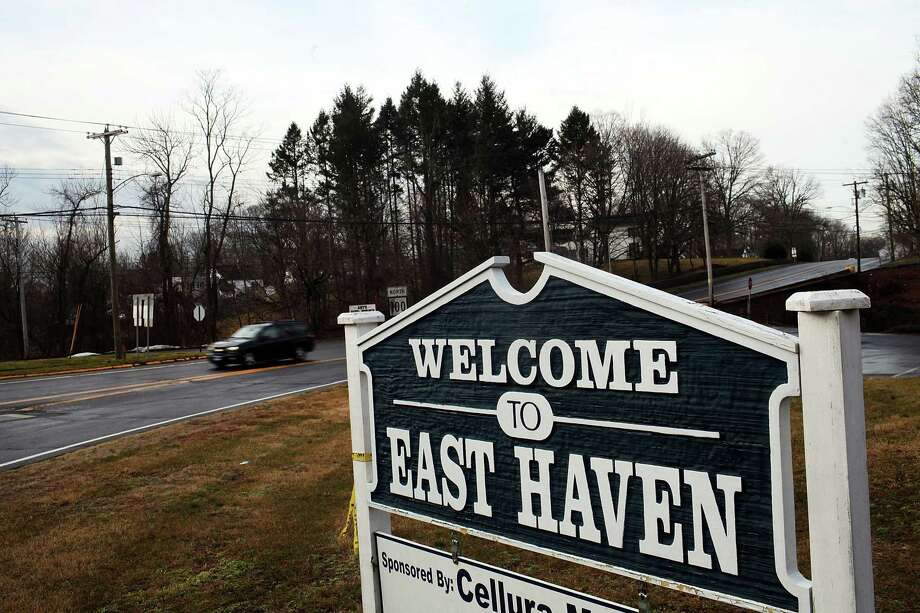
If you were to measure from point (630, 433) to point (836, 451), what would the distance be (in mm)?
647

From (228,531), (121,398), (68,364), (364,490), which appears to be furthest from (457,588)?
(68,364)

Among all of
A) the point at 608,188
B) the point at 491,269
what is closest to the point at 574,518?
the point at 491,269

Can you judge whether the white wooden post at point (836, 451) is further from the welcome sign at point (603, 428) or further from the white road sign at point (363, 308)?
the white road sign at point (363, 308)

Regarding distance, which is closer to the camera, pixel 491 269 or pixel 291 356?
pixel 491 269

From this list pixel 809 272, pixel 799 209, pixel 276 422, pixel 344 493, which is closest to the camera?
pixel 344 493

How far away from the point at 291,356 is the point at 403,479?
2216 centimetres

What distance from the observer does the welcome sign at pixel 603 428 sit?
2074mm

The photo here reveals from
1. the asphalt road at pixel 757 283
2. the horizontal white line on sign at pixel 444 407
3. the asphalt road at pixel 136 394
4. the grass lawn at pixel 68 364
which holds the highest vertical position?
the asphalt road at pixel 757 283

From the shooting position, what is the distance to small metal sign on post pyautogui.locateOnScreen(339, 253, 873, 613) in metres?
1.98

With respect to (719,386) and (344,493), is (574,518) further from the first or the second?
(344,493)

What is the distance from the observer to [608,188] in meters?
55.8

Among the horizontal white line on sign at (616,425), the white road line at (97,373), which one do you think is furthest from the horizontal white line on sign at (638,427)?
the white road line at (97,373)

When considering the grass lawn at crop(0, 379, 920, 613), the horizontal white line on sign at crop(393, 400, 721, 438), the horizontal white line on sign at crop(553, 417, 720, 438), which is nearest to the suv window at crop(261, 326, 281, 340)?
the grass lawn at crop(0, 379, 920, 613)

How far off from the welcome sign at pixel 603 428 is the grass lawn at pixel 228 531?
203 cm
